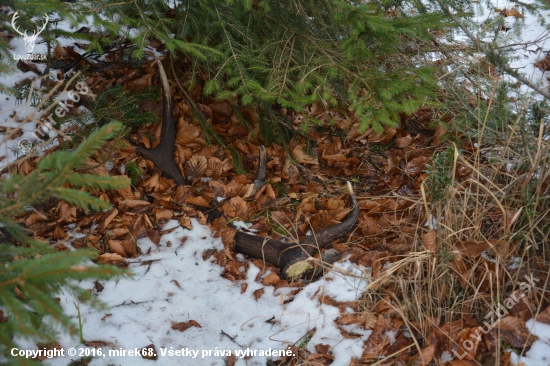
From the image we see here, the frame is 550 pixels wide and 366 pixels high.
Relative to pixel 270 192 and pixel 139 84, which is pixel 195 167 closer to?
pixel 270 192

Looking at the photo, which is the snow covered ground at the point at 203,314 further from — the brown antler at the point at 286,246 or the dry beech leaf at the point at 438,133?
the dry beech leaf at the point at 438,133

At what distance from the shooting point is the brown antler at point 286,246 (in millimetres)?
2795

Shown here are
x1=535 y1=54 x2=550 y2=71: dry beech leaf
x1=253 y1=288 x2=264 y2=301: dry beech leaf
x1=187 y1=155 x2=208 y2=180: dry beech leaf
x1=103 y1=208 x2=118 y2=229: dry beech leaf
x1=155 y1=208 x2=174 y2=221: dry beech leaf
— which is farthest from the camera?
x1=535 y1=54 x2=550 y2=71: dry beech leaf

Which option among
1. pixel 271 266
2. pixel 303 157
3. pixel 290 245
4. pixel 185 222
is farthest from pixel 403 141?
pixel 185 222

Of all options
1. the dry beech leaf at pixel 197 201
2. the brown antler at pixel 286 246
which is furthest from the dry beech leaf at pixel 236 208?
the brown antler at pixel 286 246

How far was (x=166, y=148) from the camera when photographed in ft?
11.1

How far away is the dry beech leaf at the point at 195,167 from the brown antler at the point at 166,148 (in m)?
0.07

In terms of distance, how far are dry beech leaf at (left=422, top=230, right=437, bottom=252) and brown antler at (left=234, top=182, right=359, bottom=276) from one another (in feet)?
2.03

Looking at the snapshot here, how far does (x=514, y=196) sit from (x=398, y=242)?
704 mm

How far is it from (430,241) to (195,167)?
1.80 meters

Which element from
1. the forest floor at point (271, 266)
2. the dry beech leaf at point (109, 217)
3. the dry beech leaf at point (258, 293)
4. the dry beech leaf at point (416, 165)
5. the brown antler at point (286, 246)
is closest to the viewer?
the forest floor at point (271, 266)

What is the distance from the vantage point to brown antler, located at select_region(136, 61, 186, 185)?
131 inches

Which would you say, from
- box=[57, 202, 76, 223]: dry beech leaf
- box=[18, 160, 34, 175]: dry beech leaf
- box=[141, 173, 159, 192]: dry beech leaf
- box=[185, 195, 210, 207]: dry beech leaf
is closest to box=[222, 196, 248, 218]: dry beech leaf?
box=[185, 195, 210, 207]: dry beech leaf

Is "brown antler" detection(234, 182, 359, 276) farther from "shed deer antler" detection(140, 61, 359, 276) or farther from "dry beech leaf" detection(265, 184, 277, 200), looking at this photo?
"dry beech leaf" detection(265, 184, 277, 200)
